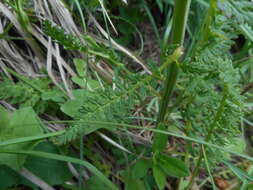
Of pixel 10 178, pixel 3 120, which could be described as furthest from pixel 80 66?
pixel 10 178

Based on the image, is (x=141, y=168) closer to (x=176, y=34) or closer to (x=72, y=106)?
(x=72, y=106)

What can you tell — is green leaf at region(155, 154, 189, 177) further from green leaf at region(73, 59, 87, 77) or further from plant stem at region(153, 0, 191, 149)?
green leaf at region(73, 59, 87, 77)

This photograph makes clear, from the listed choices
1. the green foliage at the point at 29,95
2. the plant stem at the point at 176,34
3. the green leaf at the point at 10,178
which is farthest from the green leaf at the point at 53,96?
the plant stem at the point at 176,34

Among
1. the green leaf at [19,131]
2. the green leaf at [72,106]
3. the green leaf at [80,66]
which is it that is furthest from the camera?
the green leaf at [80,66]

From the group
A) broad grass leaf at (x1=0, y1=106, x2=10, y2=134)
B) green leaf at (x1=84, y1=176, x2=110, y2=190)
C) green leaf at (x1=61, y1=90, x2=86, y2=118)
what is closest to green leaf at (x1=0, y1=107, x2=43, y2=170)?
broad grass leaf at (x1=0, y1=106, x2=10, y2=134)

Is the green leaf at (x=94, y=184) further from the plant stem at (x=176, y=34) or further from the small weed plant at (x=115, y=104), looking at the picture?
the plant stem at (x=176, y=34)

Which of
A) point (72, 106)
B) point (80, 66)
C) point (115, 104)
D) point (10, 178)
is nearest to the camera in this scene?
point (115, 104)
